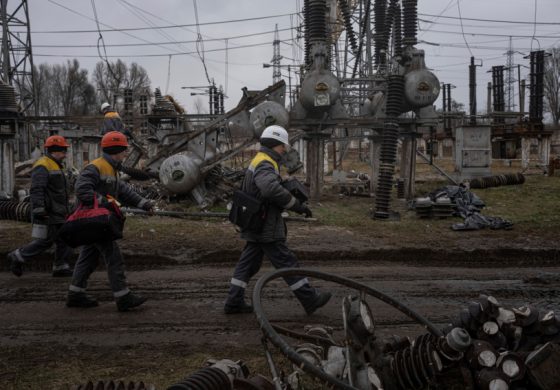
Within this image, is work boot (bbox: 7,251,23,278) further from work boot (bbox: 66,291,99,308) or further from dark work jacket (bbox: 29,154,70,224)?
work boot (bbox: 66,291,99,308)

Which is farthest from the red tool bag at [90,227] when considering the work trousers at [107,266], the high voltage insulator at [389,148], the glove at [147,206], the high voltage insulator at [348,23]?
the high voltage insulator at [348,23]

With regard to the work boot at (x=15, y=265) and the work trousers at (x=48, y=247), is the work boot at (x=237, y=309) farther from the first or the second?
the work boot at (x=15, y=265)

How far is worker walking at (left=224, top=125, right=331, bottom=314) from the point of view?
613 centimetres

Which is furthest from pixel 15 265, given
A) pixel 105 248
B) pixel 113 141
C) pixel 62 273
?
pixel 113 141

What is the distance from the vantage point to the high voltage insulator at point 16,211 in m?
12.6

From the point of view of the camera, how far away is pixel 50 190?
27.2ft

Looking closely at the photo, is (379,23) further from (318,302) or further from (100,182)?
(318,302)

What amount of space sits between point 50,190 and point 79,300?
2.31 m

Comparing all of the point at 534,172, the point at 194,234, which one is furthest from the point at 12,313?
the point at 534,172

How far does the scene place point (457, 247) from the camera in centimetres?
1009

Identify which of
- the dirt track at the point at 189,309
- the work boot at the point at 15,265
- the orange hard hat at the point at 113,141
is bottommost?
the dirt track at the point at 189,309

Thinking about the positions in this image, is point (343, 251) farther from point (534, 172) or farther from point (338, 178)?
point (534, 172)

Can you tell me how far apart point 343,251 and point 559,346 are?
579 cm

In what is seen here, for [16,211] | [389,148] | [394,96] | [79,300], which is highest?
[394,96]
